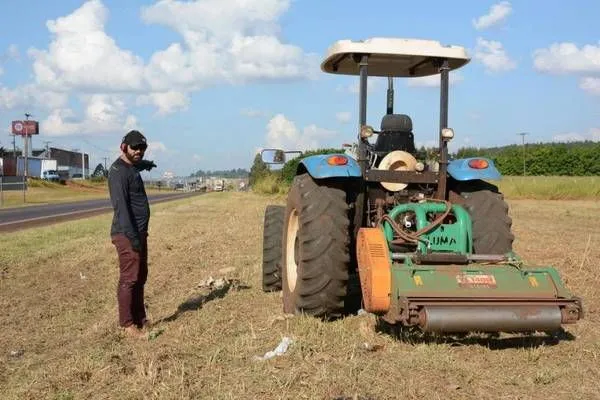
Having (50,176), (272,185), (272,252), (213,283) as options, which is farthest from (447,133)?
(50,176)

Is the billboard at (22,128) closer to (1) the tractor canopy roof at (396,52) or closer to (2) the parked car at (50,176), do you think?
(2) the parked car at (50,176)

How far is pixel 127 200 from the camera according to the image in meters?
6.13

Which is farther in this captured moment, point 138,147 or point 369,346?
point 138,147

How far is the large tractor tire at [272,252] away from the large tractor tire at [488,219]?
2.30 meters

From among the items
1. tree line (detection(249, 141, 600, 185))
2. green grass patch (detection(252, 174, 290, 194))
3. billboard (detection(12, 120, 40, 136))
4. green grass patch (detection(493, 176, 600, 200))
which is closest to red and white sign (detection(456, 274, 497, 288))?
green grass patch (detection(252, 174, 290, 194))

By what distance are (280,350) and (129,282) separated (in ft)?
6.35

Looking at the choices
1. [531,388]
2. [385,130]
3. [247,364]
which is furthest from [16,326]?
[531,388]

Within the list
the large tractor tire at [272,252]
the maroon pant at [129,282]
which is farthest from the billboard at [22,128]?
the maroon pant at [129,282]

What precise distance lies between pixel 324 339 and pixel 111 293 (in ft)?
12.7

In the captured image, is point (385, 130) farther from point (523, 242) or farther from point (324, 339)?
point (523, 242)

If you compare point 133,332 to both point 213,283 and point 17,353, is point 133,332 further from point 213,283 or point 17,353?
point 213,283

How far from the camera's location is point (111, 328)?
6.03 m

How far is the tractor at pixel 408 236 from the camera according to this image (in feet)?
15.7

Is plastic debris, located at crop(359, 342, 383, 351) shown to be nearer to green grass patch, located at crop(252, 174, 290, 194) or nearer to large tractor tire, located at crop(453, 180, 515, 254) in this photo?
large tractor tire, located at crop(453, 180, 515, 254)
